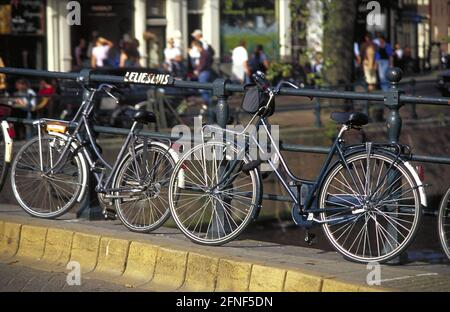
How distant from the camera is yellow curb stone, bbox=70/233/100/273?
7.77m

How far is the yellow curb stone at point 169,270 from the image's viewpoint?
23.7 ft

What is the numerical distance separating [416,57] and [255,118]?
41.8 m

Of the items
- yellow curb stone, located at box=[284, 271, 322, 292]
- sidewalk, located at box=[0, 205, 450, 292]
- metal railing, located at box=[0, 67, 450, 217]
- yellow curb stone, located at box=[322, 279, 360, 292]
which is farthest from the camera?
metal railing, located at box=[0, 67, 450, 217]

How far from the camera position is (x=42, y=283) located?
733 centimetres

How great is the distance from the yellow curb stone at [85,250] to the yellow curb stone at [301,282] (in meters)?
1.72

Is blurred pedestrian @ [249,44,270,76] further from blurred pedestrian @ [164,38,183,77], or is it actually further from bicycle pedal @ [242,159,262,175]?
bicycle pedal @ [242,159,262,175]

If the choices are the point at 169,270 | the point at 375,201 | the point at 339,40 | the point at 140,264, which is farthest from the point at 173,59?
the point at 375,201

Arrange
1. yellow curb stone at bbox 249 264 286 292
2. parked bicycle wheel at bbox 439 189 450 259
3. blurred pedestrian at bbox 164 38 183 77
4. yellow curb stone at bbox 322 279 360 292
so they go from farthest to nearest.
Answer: blurred pedestrian at bbox 164 38 183 77 < parked bicycle wheel at bbox 439 189 450 259 < yellow curb stone at bbox 249 264 286 292 < yellow curb stone at bbox 322 279 360 292

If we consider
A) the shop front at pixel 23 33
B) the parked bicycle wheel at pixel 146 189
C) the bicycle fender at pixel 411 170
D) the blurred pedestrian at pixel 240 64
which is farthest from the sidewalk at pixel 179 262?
the shop front at pixel 23 33

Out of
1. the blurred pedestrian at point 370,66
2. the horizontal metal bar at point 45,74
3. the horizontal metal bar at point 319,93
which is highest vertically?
the blurred pedestrian at point 370,66

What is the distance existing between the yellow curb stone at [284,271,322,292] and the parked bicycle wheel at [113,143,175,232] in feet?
5.73

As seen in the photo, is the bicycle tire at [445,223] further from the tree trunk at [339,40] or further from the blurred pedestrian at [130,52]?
the blurred pedestrian at [130,52]

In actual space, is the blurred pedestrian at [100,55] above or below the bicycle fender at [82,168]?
above

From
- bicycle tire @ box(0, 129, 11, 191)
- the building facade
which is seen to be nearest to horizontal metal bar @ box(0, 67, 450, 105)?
bicycle tire @ box(0, 129, 11, 191)
